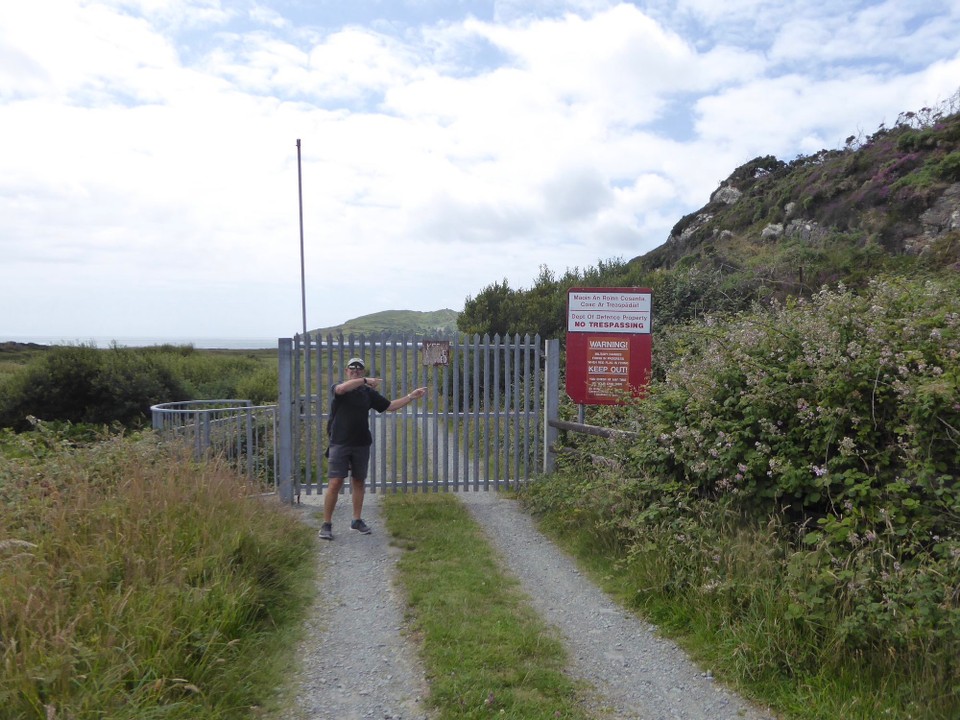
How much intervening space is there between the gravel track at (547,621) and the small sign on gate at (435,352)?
2.76 m

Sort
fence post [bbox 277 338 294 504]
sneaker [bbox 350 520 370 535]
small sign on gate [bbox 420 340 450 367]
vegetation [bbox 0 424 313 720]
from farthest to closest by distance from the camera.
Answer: small sign on gate [bbox 420 340 450 367] < fence post [bbox 277 338 294 504] < sneaker [bbox 350 520 370 535] < vegetation [bbox 0 424 313 720]

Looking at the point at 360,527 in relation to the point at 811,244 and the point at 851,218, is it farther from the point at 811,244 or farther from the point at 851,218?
the point at 851,218

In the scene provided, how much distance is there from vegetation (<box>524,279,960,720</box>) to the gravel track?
251 mm

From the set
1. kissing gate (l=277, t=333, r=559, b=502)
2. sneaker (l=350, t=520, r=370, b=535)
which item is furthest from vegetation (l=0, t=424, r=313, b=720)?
kissing gate (l=277, t=333, r=559, b=502)

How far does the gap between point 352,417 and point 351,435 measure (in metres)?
0.20

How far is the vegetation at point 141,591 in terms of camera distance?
3053 mm

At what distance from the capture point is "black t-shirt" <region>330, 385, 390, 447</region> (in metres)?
6.72

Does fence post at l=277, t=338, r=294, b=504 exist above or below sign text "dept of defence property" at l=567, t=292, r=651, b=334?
below

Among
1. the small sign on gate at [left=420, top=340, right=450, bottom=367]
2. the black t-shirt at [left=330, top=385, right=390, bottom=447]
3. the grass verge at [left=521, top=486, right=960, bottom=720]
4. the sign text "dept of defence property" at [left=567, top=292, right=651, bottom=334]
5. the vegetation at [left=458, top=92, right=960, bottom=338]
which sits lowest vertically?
the grass verge at [left=521, top=486, right=960, bottom=720]

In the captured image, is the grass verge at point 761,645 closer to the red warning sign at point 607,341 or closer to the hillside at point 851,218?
the red warning sign at point 607,341

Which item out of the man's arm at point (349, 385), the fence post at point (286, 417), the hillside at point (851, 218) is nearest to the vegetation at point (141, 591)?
the man's arm at point (349, 385)

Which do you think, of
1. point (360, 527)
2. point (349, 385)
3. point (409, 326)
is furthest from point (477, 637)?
point (409, 326)

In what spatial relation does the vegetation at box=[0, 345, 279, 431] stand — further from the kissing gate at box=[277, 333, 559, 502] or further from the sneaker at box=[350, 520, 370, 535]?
the sneaker at box=[350, 520, 370, 535]

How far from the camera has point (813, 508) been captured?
464 centimetres
